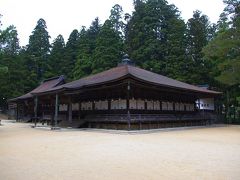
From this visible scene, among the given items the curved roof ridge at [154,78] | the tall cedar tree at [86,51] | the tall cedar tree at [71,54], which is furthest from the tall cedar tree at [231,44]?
the tall cedar tree at [71,54]

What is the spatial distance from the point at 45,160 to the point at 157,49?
32353mm

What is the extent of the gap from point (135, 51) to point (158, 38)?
12.8ft

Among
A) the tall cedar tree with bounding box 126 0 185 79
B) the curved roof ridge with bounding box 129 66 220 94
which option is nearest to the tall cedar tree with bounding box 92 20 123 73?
the tall cedar tree with bounding box 126 0 185 79

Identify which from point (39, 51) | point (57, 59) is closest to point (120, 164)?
point (57, 59)

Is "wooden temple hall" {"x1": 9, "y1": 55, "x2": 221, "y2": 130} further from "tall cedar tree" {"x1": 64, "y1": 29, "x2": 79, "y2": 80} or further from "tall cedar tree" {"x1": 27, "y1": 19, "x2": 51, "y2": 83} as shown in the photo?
"tall cedar tree" {"x1": 27, "y1": 19, "x2": 51, "y2": 83}

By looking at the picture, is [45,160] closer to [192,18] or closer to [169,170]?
[169,170]

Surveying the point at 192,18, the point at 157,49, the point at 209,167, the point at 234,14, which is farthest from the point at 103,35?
the point at 209,167

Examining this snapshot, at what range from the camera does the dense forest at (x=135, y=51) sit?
36500 millimetres

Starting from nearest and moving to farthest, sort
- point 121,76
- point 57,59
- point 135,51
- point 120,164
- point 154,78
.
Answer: point 120,164
point 121,76
point 154,78
point 135,51
point 57,59

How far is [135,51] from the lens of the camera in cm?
4044

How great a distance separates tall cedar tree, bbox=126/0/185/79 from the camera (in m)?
37.1

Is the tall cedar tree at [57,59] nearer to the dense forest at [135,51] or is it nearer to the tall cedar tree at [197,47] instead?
the dense forest at [135,51]

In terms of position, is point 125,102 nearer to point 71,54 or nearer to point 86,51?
point 86,51

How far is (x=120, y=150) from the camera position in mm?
10180
